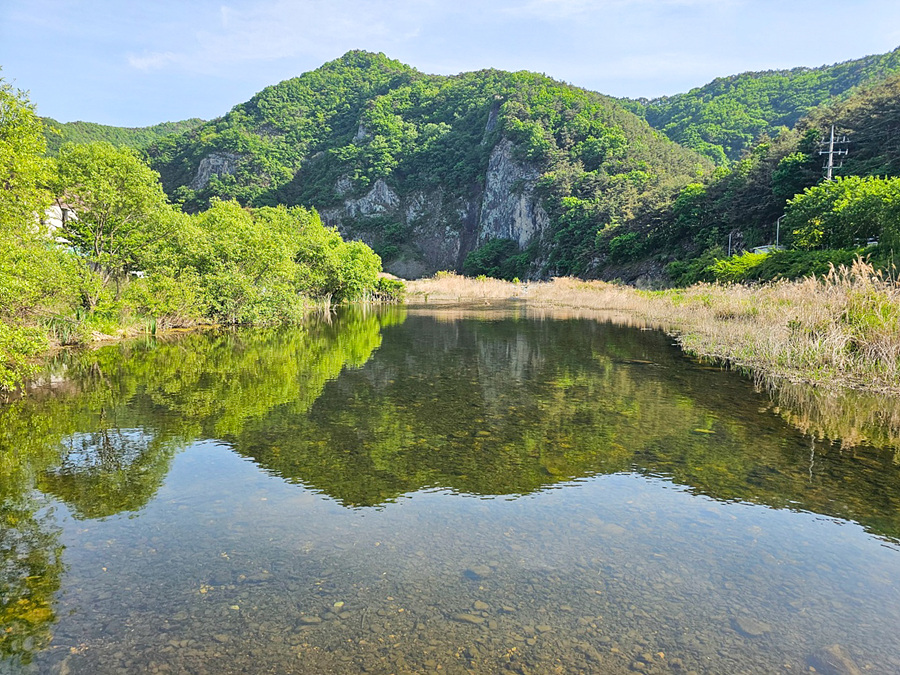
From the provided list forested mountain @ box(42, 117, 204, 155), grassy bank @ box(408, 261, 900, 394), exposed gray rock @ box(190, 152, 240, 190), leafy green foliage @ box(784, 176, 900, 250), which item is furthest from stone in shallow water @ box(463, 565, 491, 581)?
exposed gray rock @ box(190, 152, 240, 190)

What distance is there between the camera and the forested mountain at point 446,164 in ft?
349

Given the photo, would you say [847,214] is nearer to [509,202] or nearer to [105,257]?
[105,257]

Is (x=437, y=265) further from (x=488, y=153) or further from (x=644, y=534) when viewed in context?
(x=644, y=534)

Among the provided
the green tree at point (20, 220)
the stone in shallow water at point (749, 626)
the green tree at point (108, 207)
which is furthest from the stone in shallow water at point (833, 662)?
the green tree at point (108, 207)

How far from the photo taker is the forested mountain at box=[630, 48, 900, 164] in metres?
131

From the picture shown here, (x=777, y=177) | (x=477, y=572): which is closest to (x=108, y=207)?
(x=477, y=572)

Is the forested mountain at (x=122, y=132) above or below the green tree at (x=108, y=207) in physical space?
above

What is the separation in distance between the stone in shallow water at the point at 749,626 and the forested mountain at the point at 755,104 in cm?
14520

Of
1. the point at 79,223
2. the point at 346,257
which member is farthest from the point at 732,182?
the point at 79,223

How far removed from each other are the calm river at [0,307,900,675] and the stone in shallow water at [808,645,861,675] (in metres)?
0.02

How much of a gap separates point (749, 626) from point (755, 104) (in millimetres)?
172667

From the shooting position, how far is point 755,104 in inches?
5689

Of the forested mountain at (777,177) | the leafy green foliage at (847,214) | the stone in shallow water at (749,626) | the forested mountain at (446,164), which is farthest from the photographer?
the forested mountain at (446,164)

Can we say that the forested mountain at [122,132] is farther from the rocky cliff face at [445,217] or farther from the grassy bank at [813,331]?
the grassy bank at [813,331]
